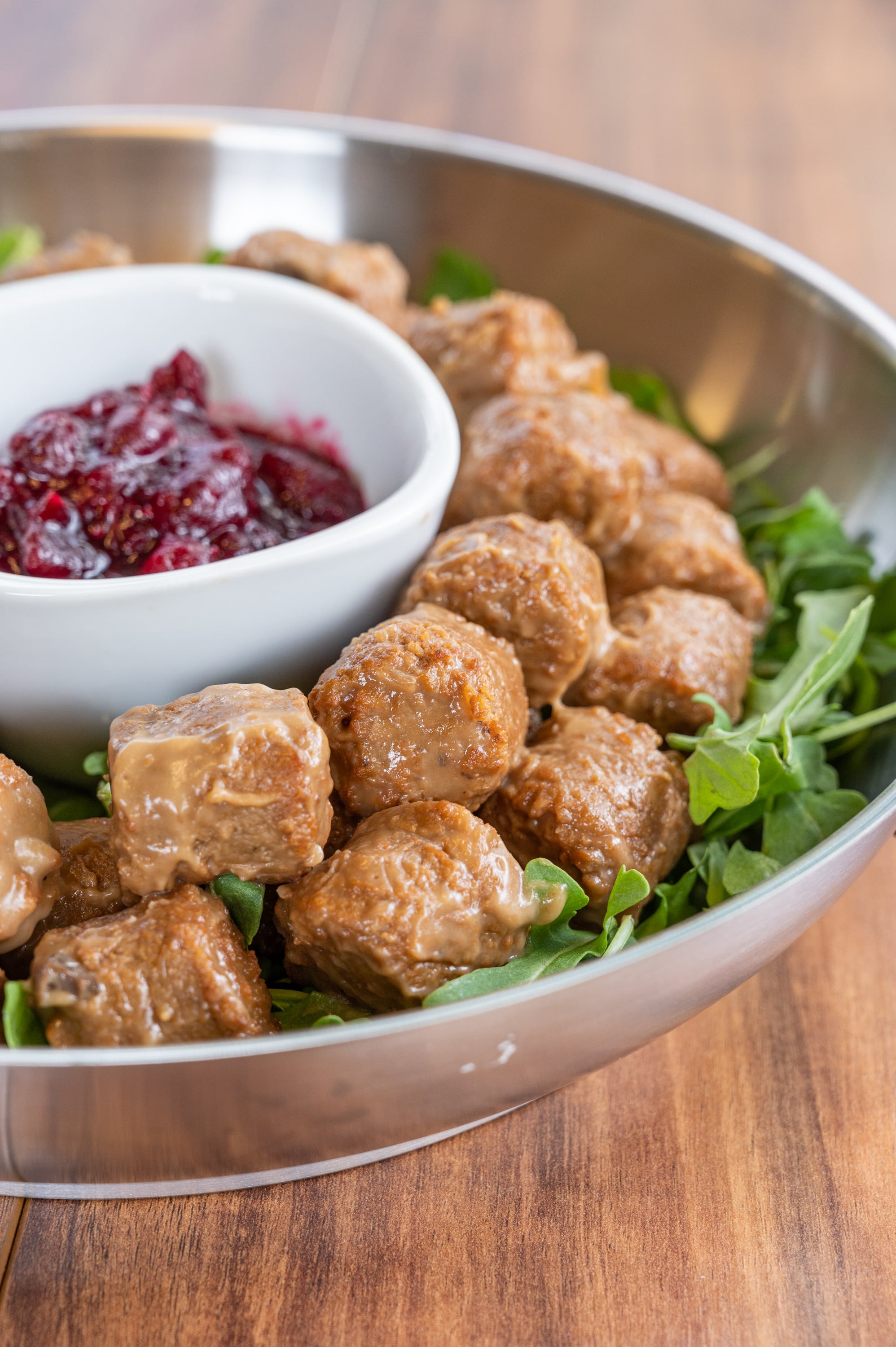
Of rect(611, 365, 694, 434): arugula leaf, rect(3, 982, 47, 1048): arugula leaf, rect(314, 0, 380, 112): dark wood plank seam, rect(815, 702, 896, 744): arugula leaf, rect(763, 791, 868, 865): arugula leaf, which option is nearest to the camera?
rect(3, 982, 47, 1048): arugula leaf

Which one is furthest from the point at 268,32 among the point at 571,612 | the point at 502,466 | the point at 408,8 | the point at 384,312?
the point at 571,612

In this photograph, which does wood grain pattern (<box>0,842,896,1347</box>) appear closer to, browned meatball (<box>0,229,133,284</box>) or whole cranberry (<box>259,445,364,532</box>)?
whole cranberry (<box>259,445,364,532</box>)

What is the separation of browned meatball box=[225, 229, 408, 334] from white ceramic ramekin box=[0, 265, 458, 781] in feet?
0.60

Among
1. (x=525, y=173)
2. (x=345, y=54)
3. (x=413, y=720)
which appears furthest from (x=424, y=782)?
(x=345, y=54)

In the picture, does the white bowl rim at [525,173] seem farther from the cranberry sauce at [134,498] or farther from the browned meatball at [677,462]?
the browned meatball at [677,462]

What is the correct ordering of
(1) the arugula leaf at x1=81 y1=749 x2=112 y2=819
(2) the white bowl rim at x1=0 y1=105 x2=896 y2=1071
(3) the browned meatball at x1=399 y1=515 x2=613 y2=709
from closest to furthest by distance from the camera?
(2) the white bowl rim at x1=0 y1=105 x2=896 y2=1071, (1) the arugula leaf at x1=81 y1=749 x2=112 y2=819, (3) the browned meatball at x1=399 y1=515 x2=613 y2=709

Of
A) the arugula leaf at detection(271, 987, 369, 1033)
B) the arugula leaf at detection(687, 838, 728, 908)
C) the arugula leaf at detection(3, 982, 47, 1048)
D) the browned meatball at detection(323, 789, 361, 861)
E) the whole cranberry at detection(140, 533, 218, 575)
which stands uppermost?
the whole cranberry at detection(140, 533, 218, 575)

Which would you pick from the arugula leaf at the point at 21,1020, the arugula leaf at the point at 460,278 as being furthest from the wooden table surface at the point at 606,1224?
the arugula leaf at the point at 460,278

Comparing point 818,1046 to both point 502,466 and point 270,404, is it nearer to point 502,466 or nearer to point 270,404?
point 502,466

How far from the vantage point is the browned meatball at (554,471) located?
8.59 feet

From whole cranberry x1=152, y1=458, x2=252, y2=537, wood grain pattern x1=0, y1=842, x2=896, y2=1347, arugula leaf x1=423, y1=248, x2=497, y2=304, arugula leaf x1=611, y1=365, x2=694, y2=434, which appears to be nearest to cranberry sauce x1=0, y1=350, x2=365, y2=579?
whole cranberry x1=152, y1=458, x2=252, y2=537

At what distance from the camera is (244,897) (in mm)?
2027

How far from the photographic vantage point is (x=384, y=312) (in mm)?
3326

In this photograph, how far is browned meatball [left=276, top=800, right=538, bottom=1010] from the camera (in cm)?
187
